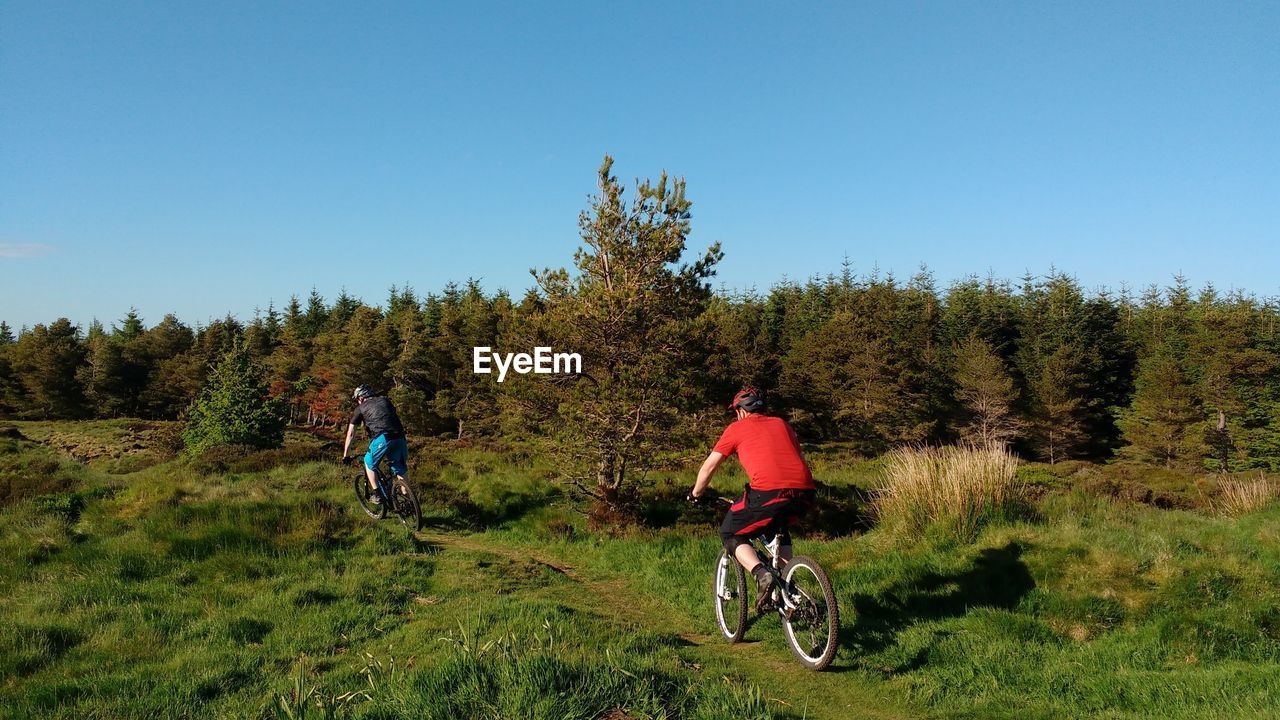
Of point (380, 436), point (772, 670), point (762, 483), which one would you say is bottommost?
point (772, 670)

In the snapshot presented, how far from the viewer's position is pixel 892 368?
53.5 m

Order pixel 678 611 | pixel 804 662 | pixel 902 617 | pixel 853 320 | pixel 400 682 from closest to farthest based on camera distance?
pixel 400 682, pixel 804 662, pixel 902 617, pixel 678 611, pixel 853 320

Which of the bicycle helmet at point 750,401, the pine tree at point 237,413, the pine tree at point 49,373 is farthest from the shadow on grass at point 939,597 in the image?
the pine tree at point 49,373

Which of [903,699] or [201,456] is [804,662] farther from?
[201,456]

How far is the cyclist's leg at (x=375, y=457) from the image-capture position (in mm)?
11758

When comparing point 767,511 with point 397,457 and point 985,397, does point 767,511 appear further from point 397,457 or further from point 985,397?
point 985,397

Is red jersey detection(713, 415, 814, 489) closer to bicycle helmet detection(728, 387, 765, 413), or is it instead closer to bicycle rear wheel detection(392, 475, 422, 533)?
bicycle helmet detection(728, 387, 765, 413)

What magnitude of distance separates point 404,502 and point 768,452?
8054 millimetres

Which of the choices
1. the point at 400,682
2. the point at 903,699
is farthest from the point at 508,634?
the point at 903,699

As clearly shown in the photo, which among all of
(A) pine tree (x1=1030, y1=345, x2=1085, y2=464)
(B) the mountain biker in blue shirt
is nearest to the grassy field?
(B) the mountain biker in blue shirt

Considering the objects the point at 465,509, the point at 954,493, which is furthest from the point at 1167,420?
the point at 465,509

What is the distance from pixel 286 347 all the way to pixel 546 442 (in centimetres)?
6508

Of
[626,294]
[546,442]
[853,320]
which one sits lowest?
[546,442]

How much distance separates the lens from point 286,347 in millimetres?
68500
